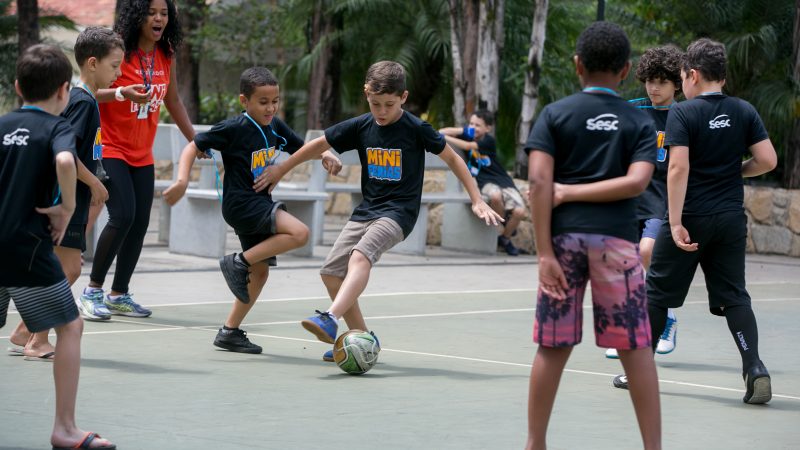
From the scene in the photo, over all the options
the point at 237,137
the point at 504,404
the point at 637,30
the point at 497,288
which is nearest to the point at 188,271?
the point at 497,288

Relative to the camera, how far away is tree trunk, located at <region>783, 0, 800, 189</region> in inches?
628

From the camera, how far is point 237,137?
292 inches

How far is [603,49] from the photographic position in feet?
15.5

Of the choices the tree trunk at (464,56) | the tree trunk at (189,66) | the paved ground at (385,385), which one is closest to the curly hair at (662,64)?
the paved ground at (385,385)

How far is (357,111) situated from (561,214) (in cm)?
1989

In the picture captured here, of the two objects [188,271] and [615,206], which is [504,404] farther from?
[188,271]

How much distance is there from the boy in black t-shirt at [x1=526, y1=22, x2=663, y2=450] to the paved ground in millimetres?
601

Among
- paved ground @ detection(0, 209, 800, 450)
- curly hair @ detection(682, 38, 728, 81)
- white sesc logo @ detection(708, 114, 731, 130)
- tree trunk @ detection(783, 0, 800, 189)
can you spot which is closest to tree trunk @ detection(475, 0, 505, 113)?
tree trunk @ detection(783, 0, 800, 189)

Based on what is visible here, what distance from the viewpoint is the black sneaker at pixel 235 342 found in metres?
7.32

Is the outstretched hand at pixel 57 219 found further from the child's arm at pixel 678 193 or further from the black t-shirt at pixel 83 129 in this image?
the child's arm at pixel 678 193

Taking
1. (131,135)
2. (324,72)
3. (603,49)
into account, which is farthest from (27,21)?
(603,49)

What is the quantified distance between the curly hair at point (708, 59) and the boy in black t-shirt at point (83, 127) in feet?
10.3

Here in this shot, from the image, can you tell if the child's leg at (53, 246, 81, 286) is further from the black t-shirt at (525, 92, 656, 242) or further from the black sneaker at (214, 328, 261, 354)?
the black t-shirt at (525, 92, 656, 242)

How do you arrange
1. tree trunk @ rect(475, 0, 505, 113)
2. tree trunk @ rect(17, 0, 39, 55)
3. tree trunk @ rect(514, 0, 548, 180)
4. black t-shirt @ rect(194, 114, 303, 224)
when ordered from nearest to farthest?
black t-shirt @ rect(194, 114, 303, 224) < tree trunk @ rect(514, 0, 548, 180) < tree trunk @ rect(475, 0, 505, 113) < tree trunk @ rect(17, 0, 39, 55)
